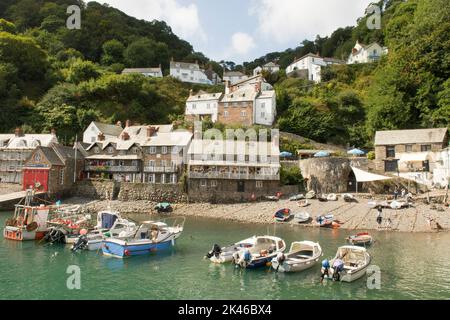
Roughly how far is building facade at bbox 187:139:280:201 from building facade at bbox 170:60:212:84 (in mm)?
50737

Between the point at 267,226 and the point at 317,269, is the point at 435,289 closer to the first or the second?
the point at 317,269

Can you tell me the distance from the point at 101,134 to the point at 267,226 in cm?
3382

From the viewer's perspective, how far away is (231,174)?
48594mm

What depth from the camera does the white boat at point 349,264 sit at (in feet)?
68.7

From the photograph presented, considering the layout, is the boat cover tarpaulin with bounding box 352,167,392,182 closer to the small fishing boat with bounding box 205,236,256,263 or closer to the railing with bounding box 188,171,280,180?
the railing with bounding box 188,171,280,180

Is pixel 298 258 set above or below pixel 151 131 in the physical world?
below

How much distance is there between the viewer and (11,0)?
378 ft

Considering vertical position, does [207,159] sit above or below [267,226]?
above

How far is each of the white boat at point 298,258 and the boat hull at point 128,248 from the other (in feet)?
32.8

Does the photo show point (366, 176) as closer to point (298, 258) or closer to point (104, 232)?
point (298, 258)

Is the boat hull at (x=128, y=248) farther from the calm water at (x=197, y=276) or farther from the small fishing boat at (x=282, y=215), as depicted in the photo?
the small fishing boat at (x=282, y=215)

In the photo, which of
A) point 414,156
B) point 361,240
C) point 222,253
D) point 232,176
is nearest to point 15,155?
point 232,176

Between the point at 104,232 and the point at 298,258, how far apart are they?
1576 cm
